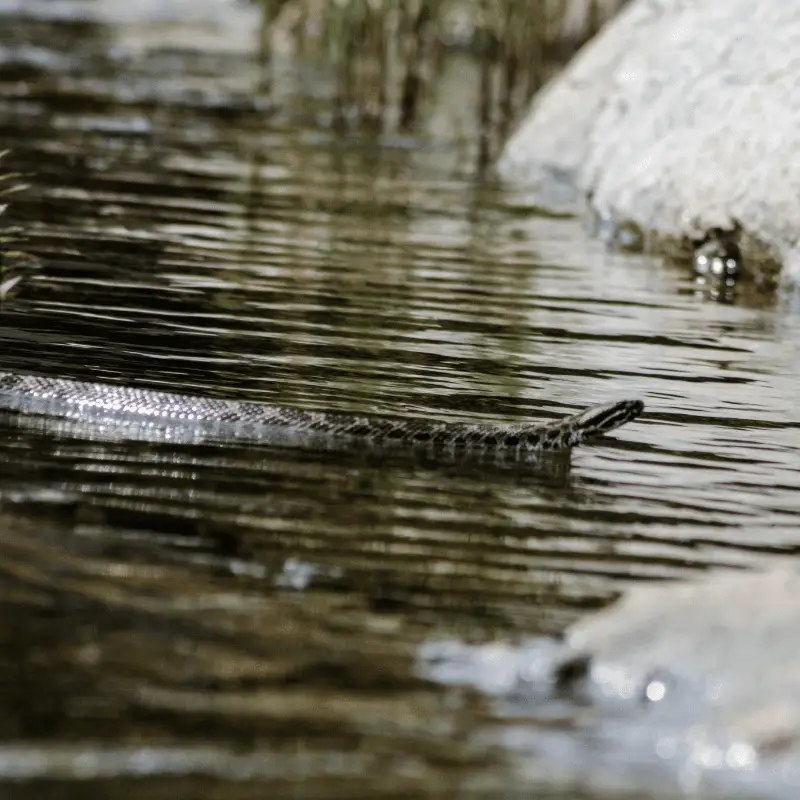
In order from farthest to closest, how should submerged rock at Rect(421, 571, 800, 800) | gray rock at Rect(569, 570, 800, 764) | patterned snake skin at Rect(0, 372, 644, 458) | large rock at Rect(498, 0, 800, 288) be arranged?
large rock at Rect(498, 0, 800, 288) → patterned snake skin at Rect(0, 372, 644, 458) → gray rock at Rect(569, 570, 800, 764) → submerged rock at Rect(421, 571, 800, 800)

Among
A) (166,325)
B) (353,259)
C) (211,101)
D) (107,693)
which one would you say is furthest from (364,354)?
(211,101)

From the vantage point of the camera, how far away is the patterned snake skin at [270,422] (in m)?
8.06

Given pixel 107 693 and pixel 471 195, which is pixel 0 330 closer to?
pixel 107 693

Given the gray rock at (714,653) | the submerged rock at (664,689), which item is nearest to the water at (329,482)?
the submerged rock at (664,689)

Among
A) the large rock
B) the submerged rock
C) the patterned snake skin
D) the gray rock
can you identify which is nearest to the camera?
the submerged rock

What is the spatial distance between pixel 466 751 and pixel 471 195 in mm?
12928

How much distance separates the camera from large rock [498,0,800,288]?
551 inches

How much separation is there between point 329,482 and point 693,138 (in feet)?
28.7

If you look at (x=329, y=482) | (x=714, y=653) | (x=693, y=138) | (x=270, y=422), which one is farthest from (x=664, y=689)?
(x=693, y=138)

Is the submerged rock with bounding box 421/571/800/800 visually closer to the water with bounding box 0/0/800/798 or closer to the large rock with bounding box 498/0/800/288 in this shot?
the water with bounding box 0/0/800/798

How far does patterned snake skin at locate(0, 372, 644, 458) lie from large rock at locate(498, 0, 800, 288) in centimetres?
587

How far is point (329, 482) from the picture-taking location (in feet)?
24.1

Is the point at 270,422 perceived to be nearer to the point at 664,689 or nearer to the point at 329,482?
the point at 329,482

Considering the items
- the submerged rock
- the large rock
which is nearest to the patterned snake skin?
the submerged rock
